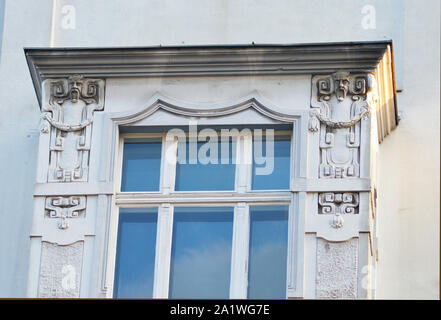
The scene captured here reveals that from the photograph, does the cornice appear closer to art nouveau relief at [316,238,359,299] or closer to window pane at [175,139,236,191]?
window pane at [175,139,236,191]

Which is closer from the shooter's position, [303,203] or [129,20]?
[303,203]

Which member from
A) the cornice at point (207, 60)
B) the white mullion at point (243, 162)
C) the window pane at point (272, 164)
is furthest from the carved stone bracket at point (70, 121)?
the window pane at point (272, 164)

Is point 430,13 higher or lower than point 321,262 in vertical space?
higher

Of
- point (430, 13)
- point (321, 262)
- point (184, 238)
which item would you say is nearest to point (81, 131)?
point (184, 238)

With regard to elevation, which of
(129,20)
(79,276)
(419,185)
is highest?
(129,20)

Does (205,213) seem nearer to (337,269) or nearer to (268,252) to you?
(268,252)

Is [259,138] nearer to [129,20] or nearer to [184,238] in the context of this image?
[184,238]

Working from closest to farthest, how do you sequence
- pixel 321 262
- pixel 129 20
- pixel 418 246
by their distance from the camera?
pixel 321 262 → pixel 418 246 → pixel 129 20

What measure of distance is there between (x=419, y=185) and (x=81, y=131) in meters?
3.49

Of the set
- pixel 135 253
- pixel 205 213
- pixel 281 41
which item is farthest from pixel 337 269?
pixel 281 41

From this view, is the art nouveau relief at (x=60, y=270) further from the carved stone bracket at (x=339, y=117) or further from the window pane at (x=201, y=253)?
the carved stone bracket at (x=339, y=117)

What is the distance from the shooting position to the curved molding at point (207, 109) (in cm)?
1544

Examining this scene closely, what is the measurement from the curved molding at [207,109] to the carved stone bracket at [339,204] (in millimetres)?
903

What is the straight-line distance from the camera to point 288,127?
50.8 ft
